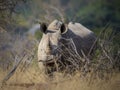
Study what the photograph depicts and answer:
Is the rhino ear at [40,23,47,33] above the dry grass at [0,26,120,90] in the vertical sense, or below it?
above

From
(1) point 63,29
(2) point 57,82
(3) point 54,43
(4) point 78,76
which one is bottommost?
(2) point 57,82

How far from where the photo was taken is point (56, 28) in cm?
1612

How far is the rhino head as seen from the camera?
15.4m

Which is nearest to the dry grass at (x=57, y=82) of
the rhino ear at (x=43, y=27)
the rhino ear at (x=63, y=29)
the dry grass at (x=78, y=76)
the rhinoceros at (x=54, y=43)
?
the dry grass at (x=78, y=76)

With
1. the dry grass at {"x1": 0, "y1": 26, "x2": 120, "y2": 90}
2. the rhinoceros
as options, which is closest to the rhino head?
the rhinoceros

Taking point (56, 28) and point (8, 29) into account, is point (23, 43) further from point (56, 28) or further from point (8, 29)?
point (56, 28)

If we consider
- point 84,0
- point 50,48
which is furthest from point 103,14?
point 50,48

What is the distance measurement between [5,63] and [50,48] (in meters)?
1.69

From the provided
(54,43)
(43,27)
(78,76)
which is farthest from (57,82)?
(43,27)

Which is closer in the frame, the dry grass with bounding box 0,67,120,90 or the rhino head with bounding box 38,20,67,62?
the dry grass with bounding box 0,67,120,90

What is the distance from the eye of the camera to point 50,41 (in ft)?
51.2

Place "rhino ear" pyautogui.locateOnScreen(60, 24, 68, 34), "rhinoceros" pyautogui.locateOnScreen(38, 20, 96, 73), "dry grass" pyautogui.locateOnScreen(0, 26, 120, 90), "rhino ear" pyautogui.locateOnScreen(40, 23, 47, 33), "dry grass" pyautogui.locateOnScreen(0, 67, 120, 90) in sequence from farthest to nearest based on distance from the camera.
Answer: "rhino ear" pyautogui.locateOnScreen(60, 24, 68, 34), "rhino ear" pyautogui.locateOnScreen(40, 23, 47, 33), "rhinoceros" pyautogui.locateOnScreen(38, 20, 96, 73), "dry grass" pyautogui.locateOnScreen(0, 26, 120, 90), "dry grass" pyautogui.locateOnScreen(0, 67, 120, 90)

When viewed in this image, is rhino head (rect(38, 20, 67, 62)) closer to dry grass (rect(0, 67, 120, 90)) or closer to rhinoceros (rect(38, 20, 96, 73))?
rhinoceros (rect(38, 20, 96, 73))

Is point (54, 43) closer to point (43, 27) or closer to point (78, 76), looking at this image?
point (43, 27)
